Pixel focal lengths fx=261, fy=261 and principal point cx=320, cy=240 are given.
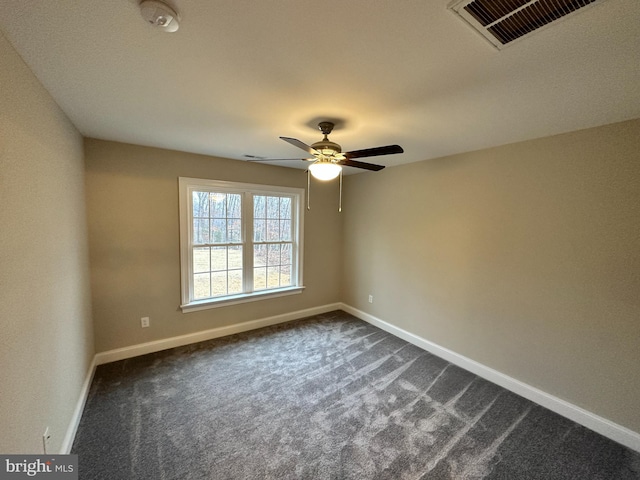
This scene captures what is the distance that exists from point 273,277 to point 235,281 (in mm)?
624

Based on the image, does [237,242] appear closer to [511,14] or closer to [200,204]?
[200,204]

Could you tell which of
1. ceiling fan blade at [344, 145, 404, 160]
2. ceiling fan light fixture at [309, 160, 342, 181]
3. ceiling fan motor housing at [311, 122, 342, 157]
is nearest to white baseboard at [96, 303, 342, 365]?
ceiling fan light fixture at [309, 160, 342, 181]

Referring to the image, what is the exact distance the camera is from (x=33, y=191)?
1.47 m

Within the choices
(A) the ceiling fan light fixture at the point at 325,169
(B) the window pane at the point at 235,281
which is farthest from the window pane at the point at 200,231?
(A) the ceiling fan light fixture at the point at 325,169

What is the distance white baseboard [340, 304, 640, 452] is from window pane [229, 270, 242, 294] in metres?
2.44

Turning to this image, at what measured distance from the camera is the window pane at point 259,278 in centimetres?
405

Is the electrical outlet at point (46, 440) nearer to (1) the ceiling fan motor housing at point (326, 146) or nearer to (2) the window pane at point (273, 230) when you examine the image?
(1) the ceiling fan motor housing at point (326, 146)

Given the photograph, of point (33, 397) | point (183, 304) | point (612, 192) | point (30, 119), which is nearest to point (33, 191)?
point (30, 119)

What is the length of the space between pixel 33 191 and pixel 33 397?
3.62ft

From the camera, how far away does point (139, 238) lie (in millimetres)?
3086

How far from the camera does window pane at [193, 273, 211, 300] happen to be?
3.56 meters

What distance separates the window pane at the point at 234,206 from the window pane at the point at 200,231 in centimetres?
35

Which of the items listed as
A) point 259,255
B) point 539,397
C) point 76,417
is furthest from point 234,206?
point 539,397

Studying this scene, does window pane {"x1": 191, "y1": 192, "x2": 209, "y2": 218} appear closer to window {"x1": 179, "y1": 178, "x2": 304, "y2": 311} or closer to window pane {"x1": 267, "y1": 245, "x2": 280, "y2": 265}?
window {"x1": 179, "y1": 178, "x2": 304, "y2": 311}
